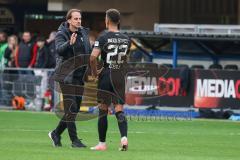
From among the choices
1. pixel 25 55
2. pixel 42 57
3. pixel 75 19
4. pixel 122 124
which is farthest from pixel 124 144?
pixel 25 55

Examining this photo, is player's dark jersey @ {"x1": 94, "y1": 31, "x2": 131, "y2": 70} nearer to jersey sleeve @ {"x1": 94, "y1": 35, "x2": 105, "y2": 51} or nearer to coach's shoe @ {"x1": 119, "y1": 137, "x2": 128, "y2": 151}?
jersey sleeve @ {"x1": 94, "y1": 35, "x2": 105, "y2": 51}

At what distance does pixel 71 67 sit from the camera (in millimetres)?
14938

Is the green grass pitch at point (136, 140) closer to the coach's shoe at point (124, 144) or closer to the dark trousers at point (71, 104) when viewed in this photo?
the coach's shoe at point (124, 144)

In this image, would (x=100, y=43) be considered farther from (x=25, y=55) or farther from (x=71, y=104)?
(x=25, y=55)

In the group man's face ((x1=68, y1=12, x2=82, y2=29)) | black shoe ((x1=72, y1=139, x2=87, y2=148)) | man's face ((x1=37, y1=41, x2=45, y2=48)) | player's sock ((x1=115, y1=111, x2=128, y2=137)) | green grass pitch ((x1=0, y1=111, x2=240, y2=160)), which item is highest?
man's face ((x1=68, y1=12, x2=82, y2=29))

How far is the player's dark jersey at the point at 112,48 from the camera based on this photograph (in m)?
14.4

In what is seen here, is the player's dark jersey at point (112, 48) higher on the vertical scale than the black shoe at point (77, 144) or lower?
higher

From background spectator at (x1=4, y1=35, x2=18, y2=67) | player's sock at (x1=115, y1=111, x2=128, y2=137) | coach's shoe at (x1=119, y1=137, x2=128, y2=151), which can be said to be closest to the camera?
coach's shoe at (x1=119, y1=137, x2=128, y2=151)

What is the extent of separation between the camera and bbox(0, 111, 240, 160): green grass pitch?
534 inches

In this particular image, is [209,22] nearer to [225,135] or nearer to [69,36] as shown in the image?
[225,135]

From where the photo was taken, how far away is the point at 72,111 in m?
14.9

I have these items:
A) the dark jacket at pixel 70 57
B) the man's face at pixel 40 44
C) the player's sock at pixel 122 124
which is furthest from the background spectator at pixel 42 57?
the player's sock at pixel 122 124

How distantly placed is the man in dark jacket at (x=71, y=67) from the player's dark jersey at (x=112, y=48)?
56cm

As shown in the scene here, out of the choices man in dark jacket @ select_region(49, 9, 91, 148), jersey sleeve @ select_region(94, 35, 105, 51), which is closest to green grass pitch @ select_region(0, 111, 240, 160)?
man in dark jacket @ select_region(49, 9, 91, 148)
